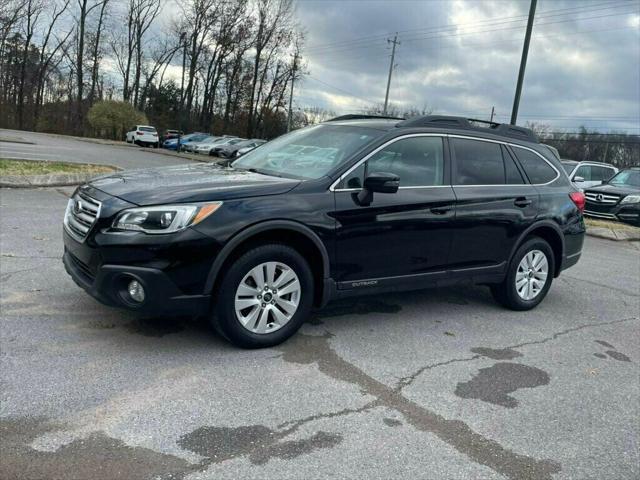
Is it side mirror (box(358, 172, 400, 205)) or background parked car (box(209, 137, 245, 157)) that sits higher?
background parked car (box(209, 137, 245, 157))

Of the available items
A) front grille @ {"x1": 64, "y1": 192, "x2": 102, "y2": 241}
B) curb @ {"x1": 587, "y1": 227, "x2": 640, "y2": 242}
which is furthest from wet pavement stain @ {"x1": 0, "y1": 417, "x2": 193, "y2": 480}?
curb @ {"x1": 587, "y1": 227, "x2": 640, "y2": 242}

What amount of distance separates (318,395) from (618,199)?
13544mm

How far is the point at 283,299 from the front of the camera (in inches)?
162

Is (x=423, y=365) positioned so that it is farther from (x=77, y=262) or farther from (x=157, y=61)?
(x=157, y=61)

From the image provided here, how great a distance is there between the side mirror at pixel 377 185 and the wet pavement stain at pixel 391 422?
1.69 metres

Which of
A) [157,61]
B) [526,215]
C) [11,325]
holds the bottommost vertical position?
[11,325]

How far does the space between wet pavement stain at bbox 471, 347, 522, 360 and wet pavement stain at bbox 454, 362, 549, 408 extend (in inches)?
5.2

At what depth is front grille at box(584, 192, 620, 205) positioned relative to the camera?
14547 millimetres

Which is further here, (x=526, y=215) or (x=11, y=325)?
(x=526, y=215)

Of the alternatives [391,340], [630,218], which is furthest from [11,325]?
[630,218]

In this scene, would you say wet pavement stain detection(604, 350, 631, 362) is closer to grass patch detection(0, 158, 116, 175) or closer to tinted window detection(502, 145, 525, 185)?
tinted window detection(502, 145, 525, 185)

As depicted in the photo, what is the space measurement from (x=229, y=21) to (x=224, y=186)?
150ft

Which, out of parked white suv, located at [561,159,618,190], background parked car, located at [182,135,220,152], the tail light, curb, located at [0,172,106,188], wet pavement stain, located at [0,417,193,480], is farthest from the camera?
background parked car, located at [182,135,220,152]

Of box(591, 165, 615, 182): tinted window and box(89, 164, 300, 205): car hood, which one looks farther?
box(591, 165, 615, 182): tinted window
